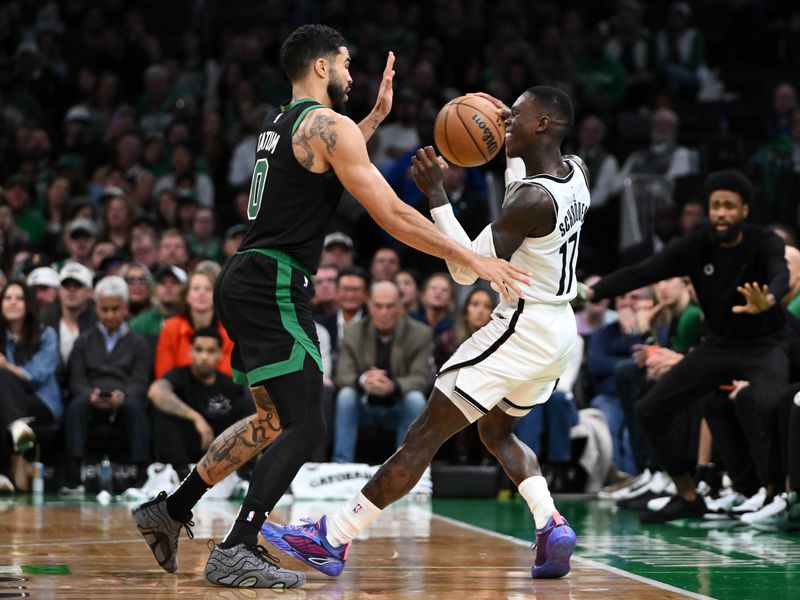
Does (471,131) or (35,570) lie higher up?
(471,131)

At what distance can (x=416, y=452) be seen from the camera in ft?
19.2

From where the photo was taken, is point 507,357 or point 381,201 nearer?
point 381,201

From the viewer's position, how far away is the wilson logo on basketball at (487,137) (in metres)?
6.18

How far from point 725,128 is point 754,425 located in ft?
26.6

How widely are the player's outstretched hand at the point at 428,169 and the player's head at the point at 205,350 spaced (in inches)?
196

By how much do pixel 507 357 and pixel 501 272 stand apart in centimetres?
56

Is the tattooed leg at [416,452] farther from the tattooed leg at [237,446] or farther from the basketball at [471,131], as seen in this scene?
the basketball at [471,131]

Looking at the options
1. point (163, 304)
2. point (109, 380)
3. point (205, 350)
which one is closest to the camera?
point (205, 350)

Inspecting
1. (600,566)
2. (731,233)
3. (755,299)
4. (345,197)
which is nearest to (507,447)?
(600,566)

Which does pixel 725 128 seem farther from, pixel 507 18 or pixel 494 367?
pixel 494 367

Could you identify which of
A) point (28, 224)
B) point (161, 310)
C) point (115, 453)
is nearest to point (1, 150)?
point (28, 224)

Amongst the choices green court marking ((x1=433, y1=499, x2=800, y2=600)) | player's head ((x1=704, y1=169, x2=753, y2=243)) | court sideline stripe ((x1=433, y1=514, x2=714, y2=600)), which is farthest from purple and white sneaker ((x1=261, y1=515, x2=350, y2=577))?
player's head ((x1=704, y1=169, x2=753, y2=243))

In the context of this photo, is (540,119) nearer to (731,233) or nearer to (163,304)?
(731,233)

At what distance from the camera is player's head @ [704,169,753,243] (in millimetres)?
8391
